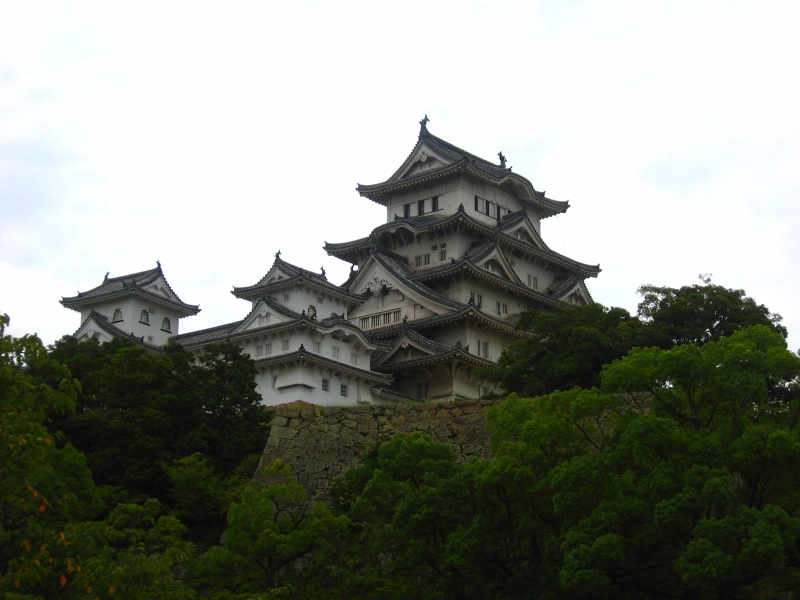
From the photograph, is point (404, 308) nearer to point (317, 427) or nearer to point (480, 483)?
point (317, 427)

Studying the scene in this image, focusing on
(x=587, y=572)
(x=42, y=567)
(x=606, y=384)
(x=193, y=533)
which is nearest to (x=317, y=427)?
(x=193, y=533)

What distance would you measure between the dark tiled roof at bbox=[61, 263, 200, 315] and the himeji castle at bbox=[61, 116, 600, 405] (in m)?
0.06

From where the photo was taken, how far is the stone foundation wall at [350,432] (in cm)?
2930

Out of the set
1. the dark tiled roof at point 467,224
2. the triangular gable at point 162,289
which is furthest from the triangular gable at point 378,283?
the triangular gable at point 162,289

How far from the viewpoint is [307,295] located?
4788 cm

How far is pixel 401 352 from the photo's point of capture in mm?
47094

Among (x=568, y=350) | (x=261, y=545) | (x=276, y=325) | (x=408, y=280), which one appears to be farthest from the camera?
(x=408, y=280)

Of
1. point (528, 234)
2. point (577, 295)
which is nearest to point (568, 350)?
point (577, 295)

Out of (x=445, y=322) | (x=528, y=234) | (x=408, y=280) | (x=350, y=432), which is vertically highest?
(x=528, y=234)

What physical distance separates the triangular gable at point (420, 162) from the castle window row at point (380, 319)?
8257 millimetres

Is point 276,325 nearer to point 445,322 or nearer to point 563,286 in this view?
point 445,322

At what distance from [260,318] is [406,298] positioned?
22.6 feet

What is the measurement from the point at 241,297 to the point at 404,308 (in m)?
6.84

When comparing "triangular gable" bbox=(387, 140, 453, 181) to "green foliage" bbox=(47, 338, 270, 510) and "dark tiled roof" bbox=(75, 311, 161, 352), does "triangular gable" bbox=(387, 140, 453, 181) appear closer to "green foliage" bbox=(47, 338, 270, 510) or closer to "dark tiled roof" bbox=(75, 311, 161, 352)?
"dark tiled roof" bbox=(75, 311, 161, 352)
